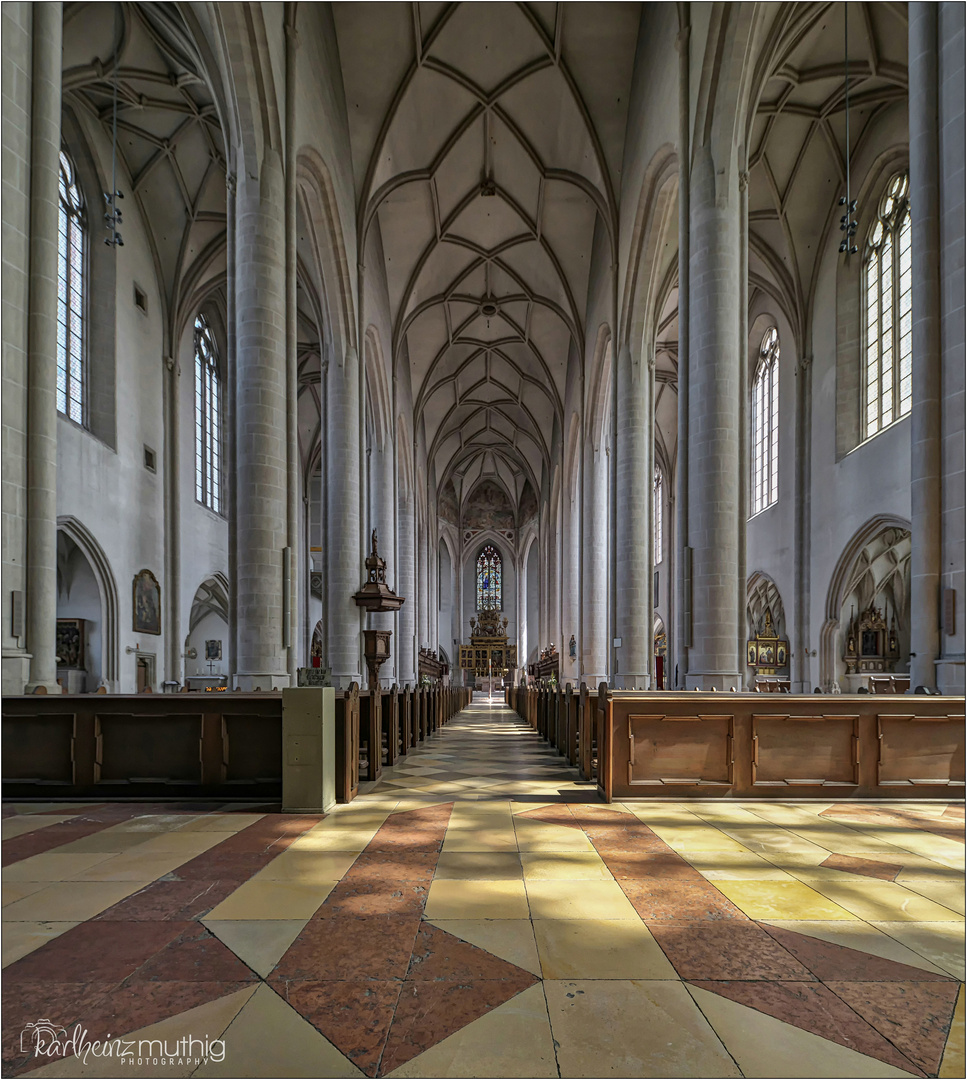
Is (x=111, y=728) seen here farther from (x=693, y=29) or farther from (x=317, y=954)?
(x=693, y=29)

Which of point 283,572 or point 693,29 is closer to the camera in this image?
point 283,572

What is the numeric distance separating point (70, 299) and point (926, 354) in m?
15.7

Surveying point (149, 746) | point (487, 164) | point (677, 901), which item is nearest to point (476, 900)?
point (677, 901)

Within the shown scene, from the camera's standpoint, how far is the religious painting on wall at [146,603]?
17.0 m

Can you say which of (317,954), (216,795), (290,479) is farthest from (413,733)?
(317,954)

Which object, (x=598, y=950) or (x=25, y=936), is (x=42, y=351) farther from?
(x=598, y=950)

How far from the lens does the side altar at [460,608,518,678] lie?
44.7 metres

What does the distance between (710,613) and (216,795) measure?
7055 millimetres

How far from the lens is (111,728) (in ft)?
20.5

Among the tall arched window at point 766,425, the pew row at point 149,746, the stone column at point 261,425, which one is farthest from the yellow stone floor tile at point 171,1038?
the tall arched window at point 766,425

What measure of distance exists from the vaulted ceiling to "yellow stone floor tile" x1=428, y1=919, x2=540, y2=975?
1715cm

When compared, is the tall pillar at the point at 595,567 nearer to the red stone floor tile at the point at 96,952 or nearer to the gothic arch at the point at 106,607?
the gothic arch at the point at 106,607

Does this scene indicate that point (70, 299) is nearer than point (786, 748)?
No

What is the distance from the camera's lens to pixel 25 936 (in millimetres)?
2938
